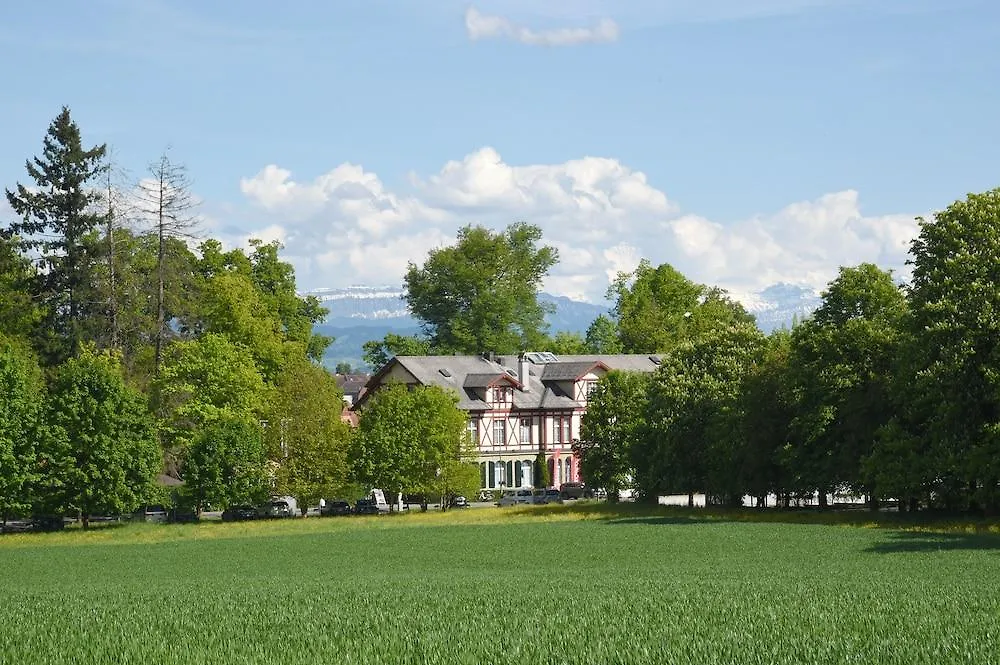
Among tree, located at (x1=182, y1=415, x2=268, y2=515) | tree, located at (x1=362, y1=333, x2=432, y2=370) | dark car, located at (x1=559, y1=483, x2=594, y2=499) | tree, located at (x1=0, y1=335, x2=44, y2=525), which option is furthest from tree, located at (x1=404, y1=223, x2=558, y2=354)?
tree, located at (x1=0, y1=335, x2=44, y2=525)

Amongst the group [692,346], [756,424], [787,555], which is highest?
[692,346]

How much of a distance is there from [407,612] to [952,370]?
126 feet

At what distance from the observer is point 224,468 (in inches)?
3206

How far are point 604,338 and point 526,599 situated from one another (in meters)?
124

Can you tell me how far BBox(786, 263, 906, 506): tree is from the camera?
67000 millimetres

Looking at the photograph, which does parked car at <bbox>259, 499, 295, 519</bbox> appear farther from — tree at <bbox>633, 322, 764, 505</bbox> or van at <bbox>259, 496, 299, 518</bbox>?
tree at <bbox>633, 322, 764, 505</bbox>

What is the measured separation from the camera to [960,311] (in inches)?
2309

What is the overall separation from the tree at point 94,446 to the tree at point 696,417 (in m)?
28.2

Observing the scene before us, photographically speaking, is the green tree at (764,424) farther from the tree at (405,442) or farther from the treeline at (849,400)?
the tree at (405,442)

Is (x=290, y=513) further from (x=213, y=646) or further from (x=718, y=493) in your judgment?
(x=213, y=646)

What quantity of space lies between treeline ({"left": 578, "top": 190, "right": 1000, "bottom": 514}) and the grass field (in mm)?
3922

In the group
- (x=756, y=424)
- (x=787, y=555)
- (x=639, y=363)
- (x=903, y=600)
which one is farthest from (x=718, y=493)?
(x=903, y=600)

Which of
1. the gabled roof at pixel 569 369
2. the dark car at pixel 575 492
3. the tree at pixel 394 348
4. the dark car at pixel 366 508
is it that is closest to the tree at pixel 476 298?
the tree at pixel 394 348

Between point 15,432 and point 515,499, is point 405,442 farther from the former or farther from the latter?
point 15,432
